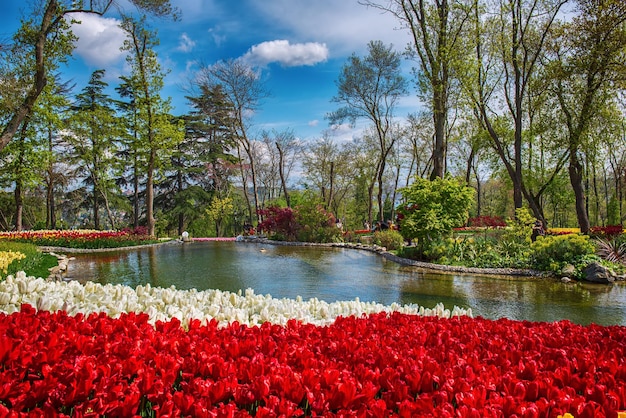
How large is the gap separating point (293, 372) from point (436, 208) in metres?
9.89

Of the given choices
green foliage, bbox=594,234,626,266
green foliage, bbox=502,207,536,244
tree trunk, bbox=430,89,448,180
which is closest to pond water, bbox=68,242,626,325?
green foliage, bbox=594,234,626,266

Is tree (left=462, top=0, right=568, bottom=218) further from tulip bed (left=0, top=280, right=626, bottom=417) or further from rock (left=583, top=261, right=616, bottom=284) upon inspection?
tulip bed (left=0, top=280, right=626, bottom=417)

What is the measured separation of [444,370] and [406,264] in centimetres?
944

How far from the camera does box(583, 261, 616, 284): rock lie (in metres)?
7.91

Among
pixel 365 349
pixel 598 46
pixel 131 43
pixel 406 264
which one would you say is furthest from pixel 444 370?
pixel 131 43

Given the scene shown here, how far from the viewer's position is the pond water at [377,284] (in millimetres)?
5988

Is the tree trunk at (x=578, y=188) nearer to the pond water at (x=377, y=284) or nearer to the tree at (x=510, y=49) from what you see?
the tree at (x=510, y=49)

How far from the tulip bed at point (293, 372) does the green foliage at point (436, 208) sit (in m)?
8.21

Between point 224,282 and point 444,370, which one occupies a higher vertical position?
point 444,370

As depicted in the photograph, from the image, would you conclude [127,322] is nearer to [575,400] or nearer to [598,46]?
[575,400]

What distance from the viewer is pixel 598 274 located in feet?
26.1

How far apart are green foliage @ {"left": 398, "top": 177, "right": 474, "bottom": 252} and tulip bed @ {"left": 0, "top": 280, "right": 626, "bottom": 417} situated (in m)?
8.21

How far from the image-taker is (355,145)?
113 feet

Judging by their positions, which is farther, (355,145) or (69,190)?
(355,145)
